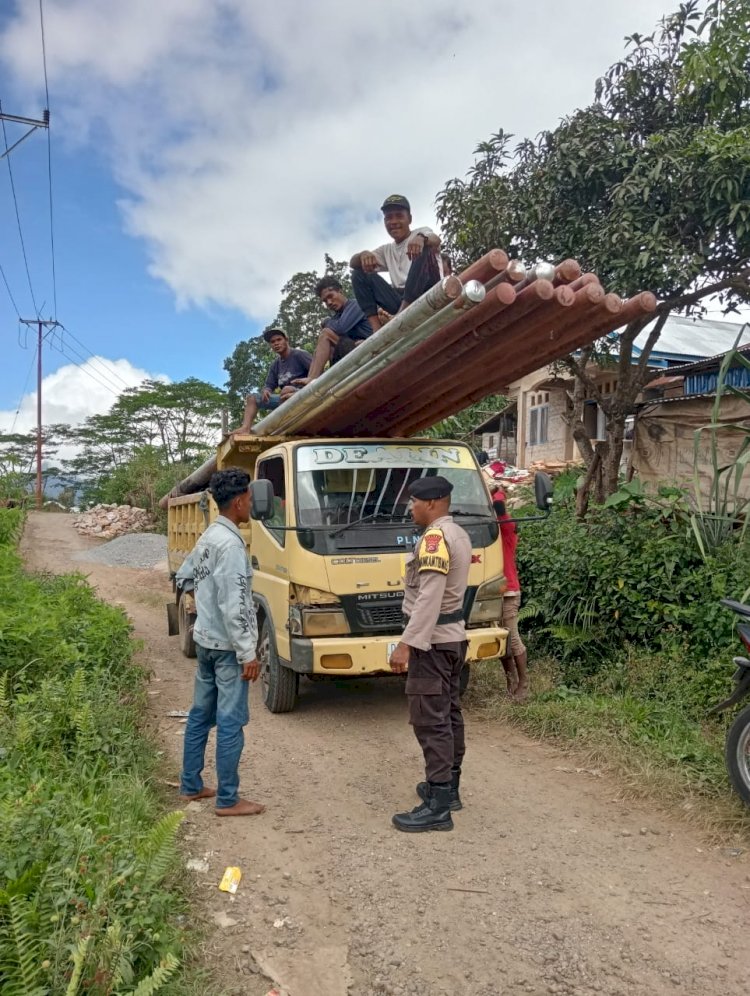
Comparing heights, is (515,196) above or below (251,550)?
above

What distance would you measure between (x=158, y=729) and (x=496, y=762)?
2.33 m

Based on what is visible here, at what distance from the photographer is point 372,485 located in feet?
18.3

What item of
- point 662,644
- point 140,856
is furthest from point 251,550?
point 140,856

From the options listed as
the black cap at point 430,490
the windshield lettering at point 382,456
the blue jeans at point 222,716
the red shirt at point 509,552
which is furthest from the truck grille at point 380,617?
the black cap at point 430,490

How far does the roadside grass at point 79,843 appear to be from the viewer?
2.15 meters

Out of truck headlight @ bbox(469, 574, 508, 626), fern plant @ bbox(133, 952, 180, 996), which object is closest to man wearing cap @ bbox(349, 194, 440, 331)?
truck headlight @ bbox(469, 574, 508, 626)

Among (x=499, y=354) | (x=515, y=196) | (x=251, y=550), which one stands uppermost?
(x=515, y=196)

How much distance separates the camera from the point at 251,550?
6293 millimetres

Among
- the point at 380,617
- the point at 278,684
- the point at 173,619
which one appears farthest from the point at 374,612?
the point at 173,619

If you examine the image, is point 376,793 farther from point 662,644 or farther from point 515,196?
point 515,196

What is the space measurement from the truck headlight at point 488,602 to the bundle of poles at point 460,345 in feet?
5.07

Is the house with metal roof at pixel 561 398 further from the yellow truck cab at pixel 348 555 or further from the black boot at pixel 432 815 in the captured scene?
the black boot at pixel 432 815

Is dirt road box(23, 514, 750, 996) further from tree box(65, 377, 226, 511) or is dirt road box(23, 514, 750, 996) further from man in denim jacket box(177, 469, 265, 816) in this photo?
tree box(65, 377, 226, 511)

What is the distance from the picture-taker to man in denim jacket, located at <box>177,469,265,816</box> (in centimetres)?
376
